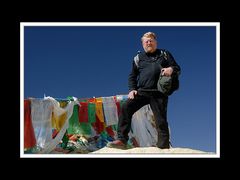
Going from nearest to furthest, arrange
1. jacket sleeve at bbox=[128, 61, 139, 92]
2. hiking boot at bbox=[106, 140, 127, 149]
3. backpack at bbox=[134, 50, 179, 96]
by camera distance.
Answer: backpack at bbox=[134, 50, 179, 96] < hiking boot at bbox=[106, 140, 127, 149] < jacket sleeve at bbox=[128, 61, 139, 92]

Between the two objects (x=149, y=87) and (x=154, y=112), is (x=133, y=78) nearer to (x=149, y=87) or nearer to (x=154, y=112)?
(x=149, y=87)

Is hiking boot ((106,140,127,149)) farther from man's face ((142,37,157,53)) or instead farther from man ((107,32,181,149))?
man's face ((142,37,157,53))

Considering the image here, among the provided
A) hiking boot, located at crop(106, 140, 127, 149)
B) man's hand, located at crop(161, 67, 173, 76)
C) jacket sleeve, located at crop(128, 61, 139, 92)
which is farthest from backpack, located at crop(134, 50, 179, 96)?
hiking boot, located at crop(106, 140, 127, 149)

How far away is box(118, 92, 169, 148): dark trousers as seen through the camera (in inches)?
264

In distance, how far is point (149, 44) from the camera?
6.85 m

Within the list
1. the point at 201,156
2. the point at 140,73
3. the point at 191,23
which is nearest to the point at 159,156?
the point at 201,156

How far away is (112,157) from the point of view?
20.1 ft

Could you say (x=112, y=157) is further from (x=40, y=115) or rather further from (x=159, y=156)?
(x=40, y=115)

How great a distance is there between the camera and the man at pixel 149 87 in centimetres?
674

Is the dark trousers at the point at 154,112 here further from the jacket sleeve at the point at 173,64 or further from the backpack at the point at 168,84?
the jacket sleeve at the point at 173,64

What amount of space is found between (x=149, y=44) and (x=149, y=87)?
54 cm

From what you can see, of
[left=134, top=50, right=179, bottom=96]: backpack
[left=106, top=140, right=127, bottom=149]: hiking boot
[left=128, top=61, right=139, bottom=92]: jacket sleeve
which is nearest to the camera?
[left=134, top=50, right=179, bottom=96]: backpack

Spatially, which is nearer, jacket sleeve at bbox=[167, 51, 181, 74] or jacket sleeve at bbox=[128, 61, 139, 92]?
jacket sleeve at bbox=[167, 51, 181, 74]
